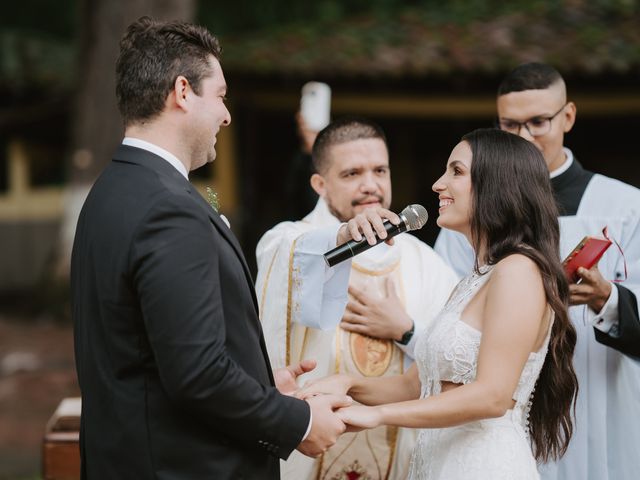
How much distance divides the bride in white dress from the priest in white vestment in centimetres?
41

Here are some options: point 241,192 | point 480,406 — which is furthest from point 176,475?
point 241,192

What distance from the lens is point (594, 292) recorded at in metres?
2.96

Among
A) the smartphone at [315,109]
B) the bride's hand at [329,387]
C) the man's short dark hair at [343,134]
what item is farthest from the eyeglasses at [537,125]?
the smartphone at [315,109]

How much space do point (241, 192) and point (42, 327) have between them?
3.14 meters

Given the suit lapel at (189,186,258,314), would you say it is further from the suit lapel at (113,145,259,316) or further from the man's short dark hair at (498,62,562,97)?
the man's short dark hair at (498,62,562,97)

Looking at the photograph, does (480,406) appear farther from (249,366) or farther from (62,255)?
(62,255)

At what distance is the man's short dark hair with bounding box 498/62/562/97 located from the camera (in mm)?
3535

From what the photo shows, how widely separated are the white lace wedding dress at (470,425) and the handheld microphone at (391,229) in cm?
26

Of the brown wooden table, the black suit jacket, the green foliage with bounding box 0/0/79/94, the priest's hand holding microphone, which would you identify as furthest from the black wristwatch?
the green foliage with bounding box 0/0/79/94

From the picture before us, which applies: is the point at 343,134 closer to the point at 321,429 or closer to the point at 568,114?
the point at 568,114

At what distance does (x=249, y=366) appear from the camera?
2.30 metres

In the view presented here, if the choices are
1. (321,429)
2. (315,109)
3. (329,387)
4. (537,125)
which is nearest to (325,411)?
(321,429)

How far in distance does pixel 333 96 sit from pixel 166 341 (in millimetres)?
8520

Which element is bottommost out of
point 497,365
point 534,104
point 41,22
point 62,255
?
point 62,255
